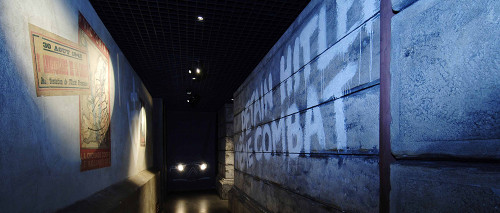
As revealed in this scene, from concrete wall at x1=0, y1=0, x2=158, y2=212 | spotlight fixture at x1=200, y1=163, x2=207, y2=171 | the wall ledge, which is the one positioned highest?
concrete wall at x1=0, y1=0, x2=158, y2=212

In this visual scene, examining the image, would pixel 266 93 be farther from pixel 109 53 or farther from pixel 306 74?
pixel 109 53

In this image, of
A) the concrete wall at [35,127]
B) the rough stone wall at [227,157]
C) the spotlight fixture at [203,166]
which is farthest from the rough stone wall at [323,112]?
the spotlight fixture at [203,166]

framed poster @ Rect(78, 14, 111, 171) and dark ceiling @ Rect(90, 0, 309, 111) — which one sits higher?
dark ceiling @ Rect(90, 0, 309, 111)

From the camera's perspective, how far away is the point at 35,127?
169 cm

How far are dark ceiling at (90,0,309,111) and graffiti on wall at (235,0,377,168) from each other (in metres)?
0.59

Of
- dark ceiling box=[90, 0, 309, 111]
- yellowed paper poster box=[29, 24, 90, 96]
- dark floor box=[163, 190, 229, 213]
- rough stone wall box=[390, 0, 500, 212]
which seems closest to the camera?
rough stone wall box=[390, 0, 500, 212]

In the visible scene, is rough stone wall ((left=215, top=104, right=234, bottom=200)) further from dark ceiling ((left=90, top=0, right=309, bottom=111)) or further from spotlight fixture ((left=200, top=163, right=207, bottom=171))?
dark ceiling ((left=90, top=0, right=309, bottom=111))

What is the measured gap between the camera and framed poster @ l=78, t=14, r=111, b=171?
Answer: 2.49 m

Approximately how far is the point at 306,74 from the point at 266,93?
4.86ft

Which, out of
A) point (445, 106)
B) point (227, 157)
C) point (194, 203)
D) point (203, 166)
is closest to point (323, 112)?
point (445, 106)

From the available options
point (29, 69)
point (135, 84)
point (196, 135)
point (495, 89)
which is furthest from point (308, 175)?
point (196, 135)

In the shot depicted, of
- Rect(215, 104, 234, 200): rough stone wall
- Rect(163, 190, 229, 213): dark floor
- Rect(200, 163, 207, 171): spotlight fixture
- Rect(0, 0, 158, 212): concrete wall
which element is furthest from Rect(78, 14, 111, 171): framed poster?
Rect(200, 163, 207, 171): spotlight fixture

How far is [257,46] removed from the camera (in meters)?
4.77

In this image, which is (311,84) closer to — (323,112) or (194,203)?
(323,112)
